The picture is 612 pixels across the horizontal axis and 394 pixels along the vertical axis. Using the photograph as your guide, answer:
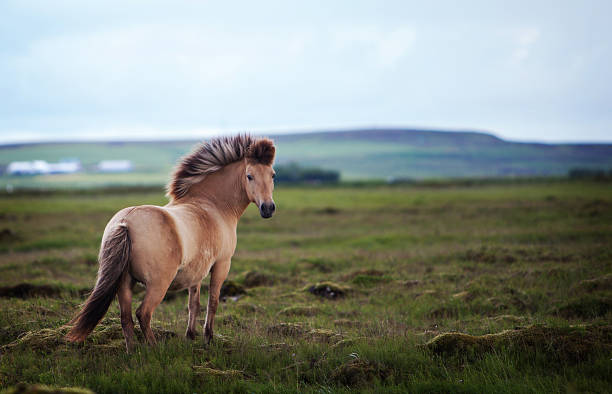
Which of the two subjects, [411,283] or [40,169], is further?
[40,169]

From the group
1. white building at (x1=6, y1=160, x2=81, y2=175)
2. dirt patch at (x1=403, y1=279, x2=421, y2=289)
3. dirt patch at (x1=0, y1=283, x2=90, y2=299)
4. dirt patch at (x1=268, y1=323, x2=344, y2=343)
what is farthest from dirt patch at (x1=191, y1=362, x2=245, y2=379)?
white building at (x1=6, y1=160, x2=81, y2=175)

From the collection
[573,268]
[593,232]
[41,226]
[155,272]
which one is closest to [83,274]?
[155,272]

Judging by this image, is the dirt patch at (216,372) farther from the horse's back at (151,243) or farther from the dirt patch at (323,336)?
the dirt patch at (323,336)

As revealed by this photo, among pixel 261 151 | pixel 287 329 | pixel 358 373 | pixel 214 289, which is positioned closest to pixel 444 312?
pixel 287 329

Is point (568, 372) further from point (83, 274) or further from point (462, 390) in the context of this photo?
point (83, 274)

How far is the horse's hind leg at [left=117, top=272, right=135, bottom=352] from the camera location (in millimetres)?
6043

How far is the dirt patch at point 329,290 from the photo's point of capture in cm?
1177

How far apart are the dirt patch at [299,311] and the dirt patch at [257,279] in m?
3.60

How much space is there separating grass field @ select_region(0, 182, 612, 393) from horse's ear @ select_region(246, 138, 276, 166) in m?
2.83

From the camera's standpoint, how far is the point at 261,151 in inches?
303

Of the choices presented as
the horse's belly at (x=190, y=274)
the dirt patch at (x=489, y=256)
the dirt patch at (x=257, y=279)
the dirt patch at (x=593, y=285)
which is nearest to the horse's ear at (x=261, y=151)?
the horse's belly at (x=190, y=274)

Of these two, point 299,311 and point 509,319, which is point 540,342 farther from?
point 299,311

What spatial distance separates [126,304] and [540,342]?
18.3ft

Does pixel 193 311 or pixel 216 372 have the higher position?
pixel 193 311
